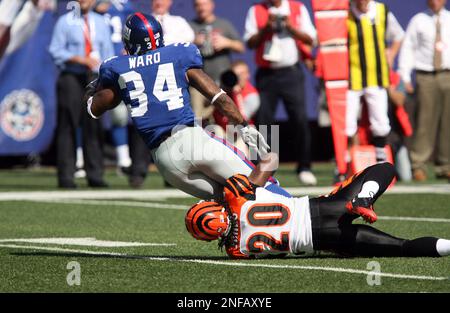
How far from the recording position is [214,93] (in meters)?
7.09

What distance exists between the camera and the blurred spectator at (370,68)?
40.5ft

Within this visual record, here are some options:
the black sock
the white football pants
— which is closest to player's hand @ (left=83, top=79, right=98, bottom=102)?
the white football pants

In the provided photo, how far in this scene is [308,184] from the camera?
12875 mm

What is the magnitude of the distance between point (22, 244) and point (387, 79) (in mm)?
5700

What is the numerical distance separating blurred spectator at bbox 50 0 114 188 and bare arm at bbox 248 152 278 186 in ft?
20.1

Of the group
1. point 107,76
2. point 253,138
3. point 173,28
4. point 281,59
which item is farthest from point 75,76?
point 253,138

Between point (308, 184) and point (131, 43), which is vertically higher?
point (131, 43)

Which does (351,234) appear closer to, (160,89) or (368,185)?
(368,185)

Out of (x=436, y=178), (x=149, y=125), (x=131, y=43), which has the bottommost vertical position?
(x=436, y=178)

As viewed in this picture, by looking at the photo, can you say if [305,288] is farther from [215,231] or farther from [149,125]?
[149,125]

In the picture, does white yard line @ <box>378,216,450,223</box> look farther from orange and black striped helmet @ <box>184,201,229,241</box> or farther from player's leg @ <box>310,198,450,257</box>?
orange and black striped helmet @ <box>184,201,229,241</box>

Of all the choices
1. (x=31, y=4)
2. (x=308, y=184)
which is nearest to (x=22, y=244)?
(x=308, y=184)

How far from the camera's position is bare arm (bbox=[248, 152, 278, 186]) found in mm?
6957

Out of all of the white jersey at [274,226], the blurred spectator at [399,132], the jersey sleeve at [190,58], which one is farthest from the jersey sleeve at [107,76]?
the blurred spectator at [399,132]
